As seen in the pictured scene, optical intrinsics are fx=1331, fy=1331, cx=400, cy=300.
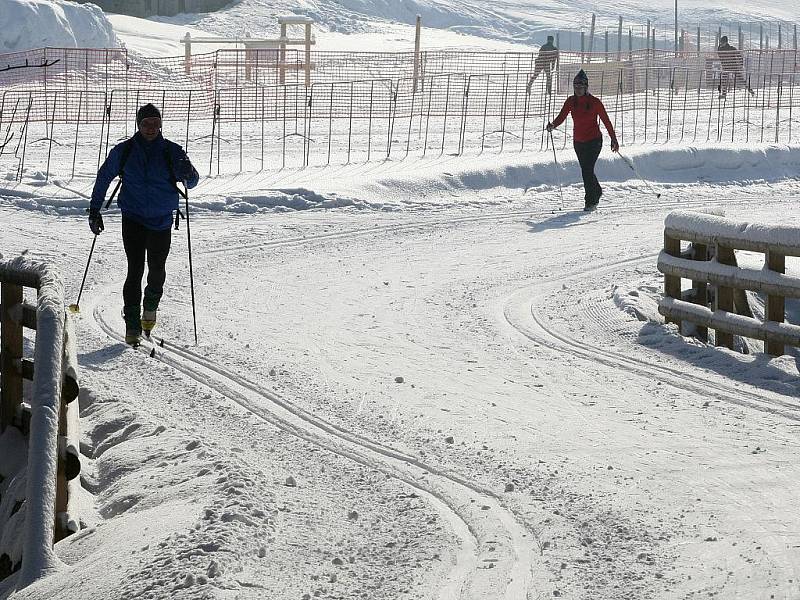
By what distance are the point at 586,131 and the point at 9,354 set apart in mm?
10757

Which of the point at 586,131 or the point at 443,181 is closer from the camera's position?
the point at 586,131

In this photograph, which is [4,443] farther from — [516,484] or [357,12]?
[357,12]

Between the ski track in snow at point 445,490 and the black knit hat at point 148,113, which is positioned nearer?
the ski track in snow at point 445,490

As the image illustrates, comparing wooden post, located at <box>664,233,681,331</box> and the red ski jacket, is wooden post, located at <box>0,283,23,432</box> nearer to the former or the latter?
wooden post, located at <box>664,233,681,331</box>

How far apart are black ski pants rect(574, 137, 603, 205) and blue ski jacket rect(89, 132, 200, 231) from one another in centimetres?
830

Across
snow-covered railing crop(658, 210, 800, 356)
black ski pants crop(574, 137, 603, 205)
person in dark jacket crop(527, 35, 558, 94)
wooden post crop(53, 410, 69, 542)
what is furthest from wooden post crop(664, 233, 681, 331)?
person in dark jacket crop(527, 35, 558, 94)

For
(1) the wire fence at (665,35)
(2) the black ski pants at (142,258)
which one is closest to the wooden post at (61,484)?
(2) the black ski pants at (142,258)

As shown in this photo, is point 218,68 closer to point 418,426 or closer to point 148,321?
point 148,321

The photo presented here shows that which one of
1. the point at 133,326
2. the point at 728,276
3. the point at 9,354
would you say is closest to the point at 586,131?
the point at 728,276

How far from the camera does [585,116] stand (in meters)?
16.9

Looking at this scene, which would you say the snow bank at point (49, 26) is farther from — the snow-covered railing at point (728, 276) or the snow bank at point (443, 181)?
the snow-covered railing at point (728, 276)

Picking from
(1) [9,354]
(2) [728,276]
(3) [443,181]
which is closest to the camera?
(1) [9,354]

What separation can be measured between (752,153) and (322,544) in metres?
17.4

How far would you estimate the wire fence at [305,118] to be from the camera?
2120cm
